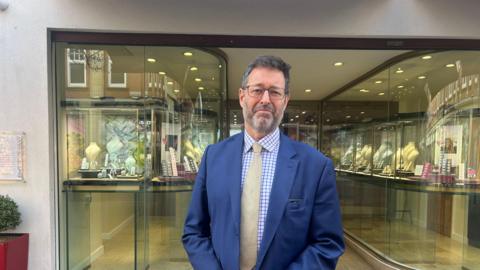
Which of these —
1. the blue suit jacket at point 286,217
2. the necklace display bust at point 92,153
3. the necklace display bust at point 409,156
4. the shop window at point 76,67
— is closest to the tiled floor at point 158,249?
the necklace display bust at point 92,153

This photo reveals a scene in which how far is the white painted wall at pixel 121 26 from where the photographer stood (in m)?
2.50

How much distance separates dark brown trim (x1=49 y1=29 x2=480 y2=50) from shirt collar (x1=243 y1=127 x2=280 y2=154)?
1692 mm

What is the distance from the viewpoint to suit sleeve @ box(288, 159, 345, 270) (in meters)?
1.06

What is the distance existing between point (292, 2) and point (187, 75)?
1887 millimetres

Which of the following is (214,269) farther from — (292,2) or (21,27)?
(21,27)

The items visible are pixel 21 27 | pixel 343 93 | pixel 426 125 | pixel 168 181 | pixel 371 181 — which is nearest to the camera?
pixel 21 27

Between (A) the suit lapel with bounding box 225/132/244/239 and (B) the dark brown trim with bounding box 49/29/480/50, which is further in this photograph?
(B) the dark brown trim with bounding box 49/29/480/50

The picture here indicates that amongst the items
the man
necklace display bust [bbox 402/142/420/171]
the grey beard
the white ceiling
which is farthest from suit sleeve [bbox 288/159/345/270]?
necklace display bust [bbox 402/142/420/171]

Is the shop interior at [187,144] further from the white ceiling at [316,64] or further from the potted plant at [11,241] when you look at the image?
the potted plant at [11,241]

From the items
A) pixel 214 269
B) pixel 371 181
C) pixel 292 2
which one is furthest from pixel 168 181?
pixel 371 181

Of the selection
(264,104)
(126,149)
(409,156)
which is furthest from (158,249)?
(409,156)

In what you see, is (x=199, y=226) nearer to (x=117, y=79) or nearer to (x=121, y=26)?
(x=121, y=26)

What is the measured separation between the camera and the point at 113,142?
3.43 metres

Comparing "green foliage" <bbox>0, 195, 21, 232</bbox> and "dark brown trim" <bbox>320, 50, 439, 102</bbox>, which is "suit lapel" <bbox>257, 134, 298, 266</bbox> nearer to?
"green foliage" <bbox>0, 195, 21, 232</bbox>
